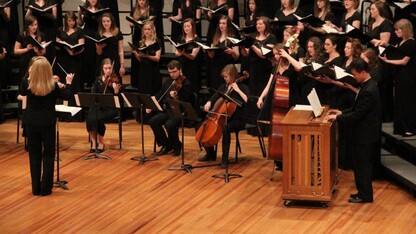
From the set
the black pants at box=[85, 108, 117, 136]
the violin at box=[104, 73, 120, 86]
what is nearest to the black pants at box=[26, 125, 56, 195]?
the black pants at box=[85, 108, 117, 136]

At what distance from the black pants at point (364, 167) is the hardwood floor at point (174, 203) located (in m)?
0.13

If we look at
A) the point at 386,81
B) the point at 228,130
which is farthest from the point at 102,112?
the point at 386,81

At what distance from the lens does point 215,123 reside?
8.95 meters

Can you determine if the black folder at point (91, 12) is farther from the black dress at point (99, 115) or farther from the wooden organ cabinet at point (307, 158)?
the wooden organ cabinet at point (307, 158)

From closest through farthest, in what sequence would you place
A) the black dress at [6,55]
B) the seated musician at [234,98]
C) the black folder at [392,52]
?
the black folder at [392,52], the seated musician at [234,98], the black dress at [6,55]

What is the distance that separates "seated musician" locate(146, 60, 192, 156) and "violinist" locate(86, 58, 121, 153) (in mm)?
571

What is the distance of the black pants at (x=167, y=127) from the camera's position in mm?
9672

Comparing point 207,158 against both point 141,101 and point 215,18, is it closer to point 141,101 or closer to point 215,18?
point 141,101

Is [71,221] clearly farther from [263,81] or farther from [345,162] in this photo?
[263,81]

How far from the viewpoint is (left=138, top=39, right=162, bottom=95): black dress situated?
11188mm

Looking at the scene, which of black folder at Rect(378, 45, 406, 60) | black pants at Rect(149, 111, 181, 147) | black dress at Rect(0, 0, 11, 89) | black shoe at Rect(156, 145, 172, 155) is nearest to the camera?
black folder at Rect(378, 45, 406, 60)

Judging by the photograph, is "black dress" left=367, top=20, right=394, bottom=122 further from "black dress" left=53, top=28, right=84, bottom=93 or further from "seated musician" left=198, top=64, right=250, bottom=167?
"black dress" left=53, top=28, right=84, bottom=93

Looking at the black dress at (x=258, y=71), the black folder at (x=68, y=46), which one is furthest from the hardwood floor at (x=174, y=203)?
the black folder at (x=68, y=46)

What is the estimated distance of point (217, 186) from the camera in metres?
8.49
